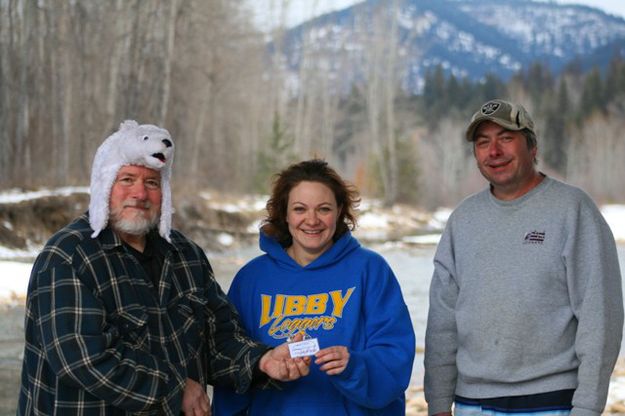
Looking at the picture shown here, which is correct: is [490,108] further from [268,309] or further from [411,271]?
[411,271]

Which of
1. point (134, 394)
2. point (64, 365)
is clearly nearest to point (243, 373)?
point (134, 394)

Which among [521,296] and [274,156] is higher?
[521,296]

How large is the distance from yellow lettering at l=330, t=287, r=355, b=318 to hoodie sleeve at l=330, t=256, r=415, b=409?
0.07 m

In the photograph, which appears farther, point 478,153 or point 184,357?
point 478,153

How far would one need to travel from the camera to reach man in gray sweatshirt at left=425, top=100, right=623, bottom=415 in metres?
2.93

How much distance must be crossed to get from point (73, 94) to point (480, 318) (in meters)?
24.8

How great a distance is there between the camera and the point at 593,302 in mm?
2902

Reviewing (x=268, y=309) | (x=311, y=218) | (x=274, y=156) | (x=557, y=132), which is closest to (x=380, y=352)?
(x=268, y=309)

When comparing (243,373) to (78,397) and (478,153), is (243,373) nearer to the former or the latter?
(78,397)

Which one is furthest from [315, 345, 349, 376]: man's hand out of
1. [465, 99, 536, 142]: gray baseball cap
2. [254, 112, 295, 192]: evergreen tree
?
[254, 112, 295, 192]: evergreen tree

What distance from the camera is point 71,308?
2.61m

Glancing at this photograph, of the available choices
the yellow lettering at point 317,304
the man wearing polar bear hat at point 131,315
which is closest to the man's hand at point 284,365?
the man wearing polar bear hat at point 131,315

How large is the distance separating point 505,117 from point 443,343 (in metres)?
0.89

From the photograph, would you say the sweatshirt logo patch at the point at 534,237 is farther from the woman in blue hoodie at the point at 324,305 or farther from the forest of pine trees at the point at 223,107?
the forest of pine trees at the point at 223,107
